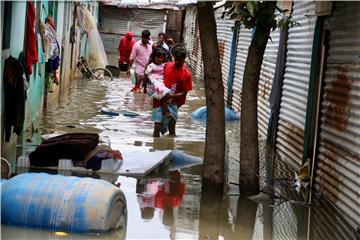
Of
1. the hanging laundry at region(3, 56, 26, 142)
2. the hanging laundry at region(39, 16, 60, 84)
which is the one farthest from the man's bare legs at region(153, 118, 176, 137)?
the hanging laundry at region(3, 56, 26, 142)

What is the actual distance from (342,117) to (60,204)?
3.64 metres

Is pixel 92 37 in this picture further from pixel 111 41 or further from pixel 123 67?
pixel 111 41

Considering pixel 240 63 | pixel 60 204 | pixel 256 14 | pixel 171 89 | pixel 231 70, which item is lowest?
pixel 60 204

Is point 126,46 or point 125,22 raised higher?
point 125,22

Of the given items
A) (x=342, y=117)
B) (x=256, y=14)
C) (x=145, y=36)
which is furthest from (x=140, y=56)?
(x=256, y=14)

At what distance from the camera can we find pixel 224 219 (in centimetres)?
700

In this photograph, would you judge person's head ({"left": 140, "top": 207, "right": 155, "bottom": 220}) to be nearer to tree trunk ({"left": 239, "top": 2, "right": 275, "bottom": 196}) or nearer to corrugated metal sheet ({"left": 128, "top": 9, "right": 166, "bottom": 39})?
tree trunk ({"left": 239, "top": 2, "right": 275, "bottom": 196})

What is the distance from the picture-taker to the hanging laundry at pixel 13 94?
796 cm

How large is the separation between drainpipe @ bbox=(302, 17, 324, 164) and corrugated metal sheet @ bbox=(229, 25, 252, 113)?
6.37 m

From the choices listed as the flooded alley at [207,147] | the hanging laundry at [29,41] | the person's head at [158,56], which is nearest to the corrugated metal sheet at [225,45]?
the flooded alley at [207,147]

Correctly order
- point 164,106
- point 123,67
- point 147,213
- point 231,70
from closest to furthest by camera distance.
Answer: point 147,213
point 164,106
point 231,70
point 123,67

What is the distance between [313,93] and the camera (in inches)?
365

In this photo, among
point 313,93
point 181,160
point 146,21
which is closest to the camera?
point 313,93

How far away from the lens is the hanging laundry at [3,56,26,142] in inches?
313
